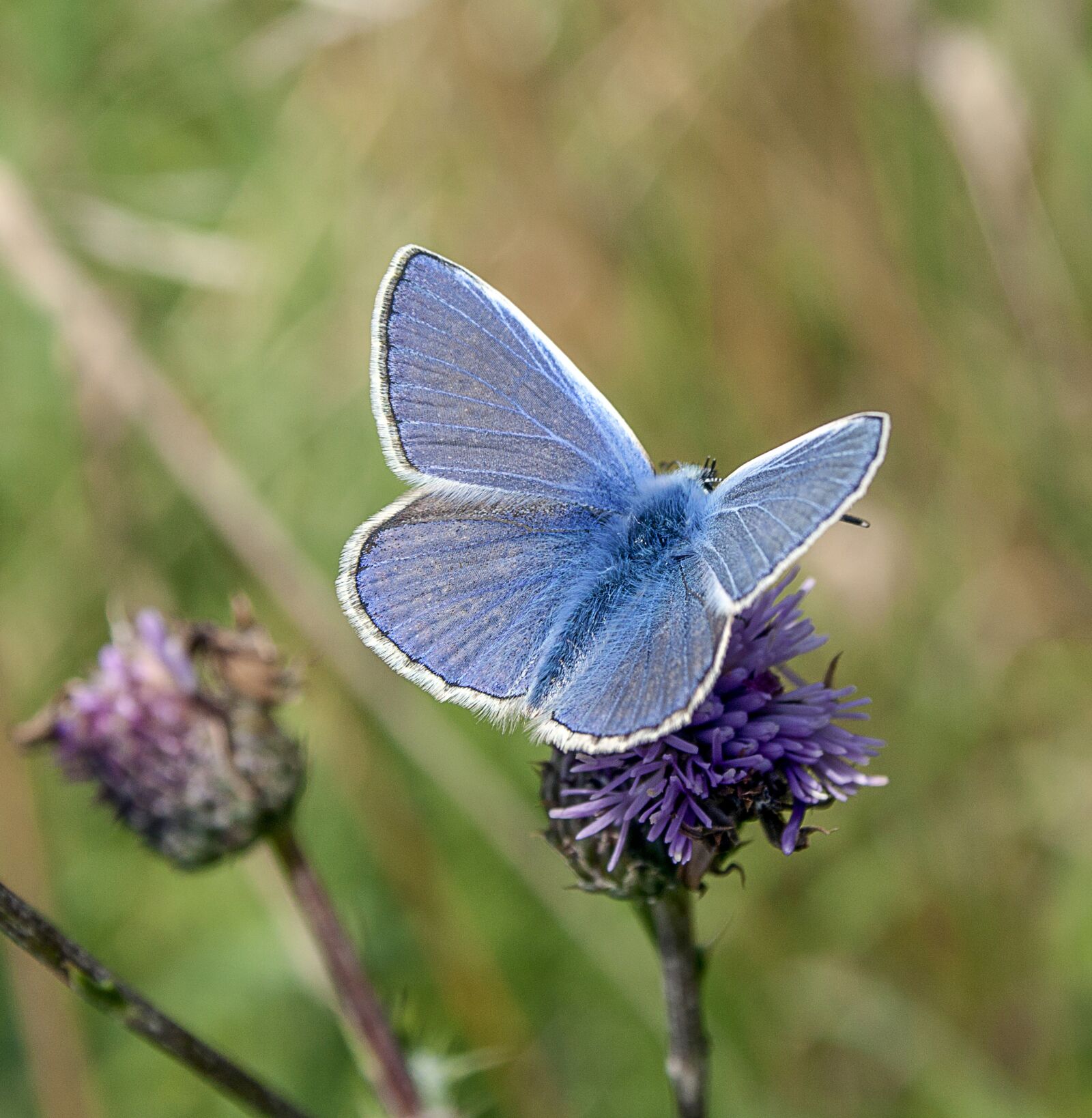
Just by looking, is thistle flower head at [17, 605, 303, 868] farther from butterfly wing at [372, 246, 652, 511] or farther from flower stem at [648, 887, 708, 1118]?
flower stem at [648, 887, 708, 1118]

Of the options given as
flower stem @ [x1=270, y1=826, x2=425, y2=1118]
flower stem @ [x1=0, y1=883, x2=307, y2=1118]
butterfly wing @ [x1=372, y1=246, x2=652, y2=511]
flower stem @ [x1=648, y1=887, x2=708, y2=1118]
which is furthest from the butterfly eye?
flower stem @ [x1=0, y1=883, x2=307, y2=1118]

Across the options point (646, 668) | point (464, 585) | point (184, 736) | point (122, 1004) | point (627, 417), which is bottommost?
point (646, 668)

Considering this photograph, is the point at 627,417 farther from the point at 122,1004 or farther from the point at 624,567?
the point at 122,1004

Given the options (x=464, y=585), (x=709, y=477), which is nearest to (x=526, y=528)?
(x=464, y=585)

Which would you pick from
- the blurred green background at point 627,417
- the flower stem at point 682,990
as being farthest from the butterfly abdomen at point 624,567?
the blurred green background at point 627,417

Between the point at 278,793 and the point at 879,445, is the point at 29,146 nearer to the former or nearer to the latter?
the point at 278,793

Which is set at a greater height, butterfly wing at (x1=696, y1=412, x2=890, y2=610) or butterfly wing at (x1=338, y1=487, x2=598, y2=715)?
butterfly wing at (x1=338, y1=487, x2=598, y2=715)

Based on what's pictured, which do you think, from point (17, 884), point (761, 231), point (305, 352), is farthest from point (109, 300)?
point (761, 231)
